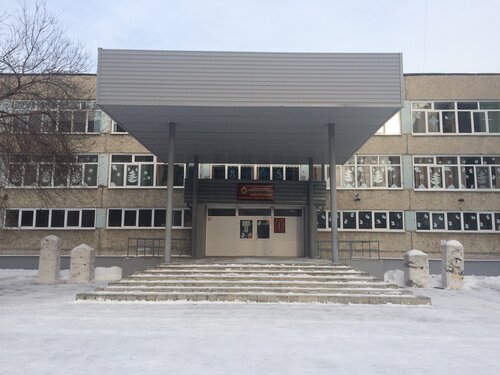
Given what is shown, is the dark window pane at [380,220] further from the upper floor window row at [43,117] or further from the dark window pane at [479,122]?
the upper floor window row at [43,117]

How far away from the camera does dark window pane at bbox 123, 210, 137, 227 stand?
23547 mm

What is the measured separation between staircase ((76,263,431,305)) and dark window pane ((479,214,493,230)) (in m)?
14.2

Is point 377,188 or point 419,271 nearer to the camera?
point 419,271

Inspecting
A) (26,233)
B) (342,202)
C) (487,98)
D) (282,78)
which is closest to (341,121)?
(282,78)

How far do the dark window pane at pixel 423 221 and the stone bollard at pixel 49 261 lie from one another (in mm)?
17670

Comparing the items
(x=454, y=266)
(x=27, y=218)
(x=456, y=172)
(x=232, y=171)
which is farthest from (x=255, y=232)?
(x=27, y=218)

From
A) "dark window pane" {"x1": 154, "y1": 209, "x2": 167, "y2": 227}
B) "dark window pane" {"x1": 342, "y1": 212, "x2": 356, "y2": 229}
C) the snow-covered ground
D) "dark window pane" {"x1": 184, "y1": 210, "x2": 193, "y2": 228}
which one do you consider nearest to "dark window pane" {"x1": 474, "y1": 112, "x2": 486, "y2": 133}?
"dark window pane" {"x1": 342, "y1": 212, "x2": 356, "y2": 229}

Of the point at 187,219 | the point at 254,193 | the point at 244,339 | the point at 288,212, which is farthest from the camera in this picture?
the point at 187,219

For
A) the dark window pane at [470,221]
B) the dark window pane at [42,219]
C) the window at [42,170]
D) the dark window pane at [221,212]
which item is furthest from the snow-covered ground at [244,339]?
the dark window pane at [470,221]

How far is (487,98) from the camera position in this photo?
2427 centimetres

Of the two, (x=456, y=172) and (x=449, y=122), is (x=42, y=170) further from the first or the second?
(x=449, y=122)

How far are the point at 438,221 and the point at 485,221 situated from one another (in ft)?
8.20

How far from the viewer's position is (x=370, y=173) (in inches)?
942

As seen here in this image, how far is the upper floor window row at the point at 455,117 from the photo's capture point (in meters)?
24.2
